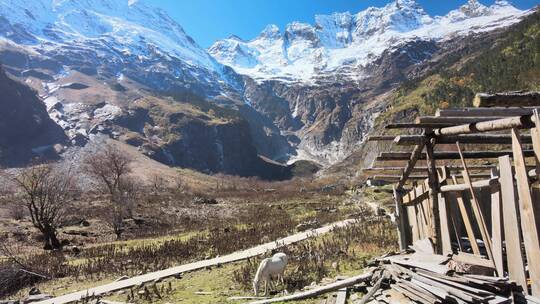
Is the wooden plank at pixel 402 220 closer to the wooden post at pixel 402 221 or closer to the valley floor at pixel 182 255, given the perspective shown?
the wooden post at pixel 402 221

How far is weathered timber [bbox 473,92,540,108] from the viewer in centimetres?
593

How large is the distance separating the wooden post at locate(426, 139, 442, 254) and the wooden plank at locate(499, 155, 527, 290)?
2908mm

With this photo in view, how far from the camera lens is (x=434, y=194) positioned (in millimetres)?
10227

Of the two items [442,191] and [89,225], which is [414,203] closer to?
[442,191]

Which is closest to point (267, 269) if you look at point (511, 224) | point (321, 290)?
point (321, 290)

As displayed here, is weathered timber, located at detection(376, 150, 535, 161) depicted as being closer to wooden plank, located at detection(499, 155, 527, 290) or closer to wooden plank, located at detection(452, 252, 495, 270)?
wooden plank, located at detection(452, 252, 495, 270)

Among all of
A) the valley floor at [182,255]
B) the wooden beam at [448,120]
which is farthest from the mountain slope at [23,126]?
the wooden beam at [448,120]

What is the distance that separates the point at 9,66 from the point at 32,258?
8179 inches

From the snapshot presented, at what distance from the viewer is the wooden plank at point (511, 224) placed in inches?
269

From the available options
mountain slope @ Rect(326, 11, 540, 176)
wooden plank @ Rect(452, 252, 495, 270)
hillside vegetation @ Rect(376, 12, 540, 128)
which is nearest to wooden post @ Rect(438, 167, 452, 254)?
wooden plank @ Rect(452, 252, 495, 270)

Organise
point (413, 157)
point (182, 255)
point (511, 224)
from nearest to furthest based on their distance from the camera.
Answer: point (511, 224) → point (413, 157) → point (182, 255)

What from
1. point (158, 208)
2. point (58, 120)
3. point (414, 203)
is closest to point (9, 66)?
point (58, 120)

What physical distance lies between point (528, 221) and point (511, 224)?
1.72 ft

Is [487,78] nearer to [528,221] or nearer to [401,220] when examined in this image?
[401,220]
